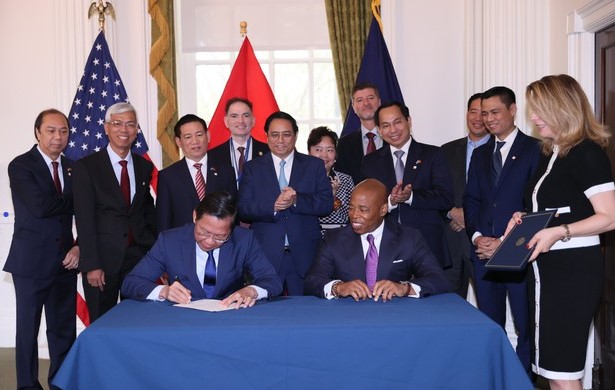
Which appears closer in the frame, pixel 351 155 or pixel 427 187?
pixel 427 187

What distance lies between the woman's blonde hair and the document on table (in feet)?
5.08

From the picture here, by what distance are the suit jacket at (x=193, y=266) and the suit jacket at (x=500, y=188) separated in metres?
1.38

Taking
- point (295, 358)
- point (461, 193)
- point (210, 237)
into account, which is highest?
point (461, 193)

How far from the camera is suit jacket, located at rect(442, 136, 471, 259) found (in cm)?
485

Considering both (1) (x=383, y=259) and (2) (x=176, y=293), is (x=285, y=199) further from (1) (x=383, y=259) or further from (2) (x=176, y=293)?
(2) (x=176, y=293)

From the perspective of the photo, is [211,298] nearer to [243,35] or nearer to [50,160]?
[50,160]

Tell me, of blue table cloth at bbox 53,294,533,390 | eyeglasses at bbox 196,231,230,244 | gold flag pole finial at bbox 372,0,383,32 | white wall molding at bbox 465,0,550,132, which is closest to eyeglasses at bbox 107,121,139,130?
eyeglasses at bbox 196,231,230,244

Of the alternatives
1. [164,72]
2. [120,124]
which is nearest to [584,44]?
[120,124]

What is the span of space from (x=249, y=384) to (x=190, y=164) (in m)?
2.15

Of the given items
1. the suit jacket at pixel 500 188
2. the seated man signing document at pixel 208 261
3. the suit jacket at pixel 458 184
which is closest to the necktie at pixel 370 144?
the suit jacket at pixel 458 184

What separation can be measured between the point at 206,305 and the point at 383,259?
2.91ft

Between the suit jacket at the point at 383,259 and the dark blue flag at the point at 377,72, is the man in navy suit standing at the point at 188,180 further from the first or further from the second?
the dark blue flag at the point at 377,72

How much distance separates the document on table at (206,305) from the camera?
306 centimetres

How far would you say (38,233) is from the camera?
14.6ft
